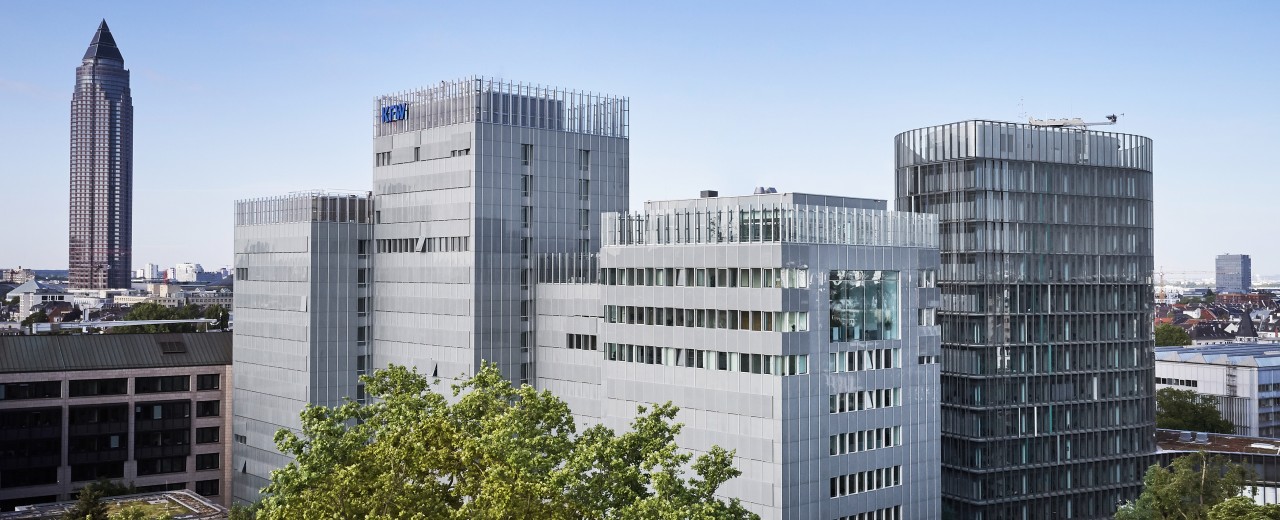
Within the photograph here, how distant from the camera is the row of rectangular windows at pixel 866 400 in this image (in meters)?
91.1

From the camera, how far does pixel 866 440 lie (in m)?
93.7

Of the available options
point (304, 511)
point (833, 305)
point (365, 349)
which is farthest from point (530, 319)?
point (304, 511)

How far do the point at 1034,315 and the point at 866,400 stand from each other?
4552cm

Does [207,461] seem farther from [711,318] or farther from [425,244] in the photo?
[711,318]

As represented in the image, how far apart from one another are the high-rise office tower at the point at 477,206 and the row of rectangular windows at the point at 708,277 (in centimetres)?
1900

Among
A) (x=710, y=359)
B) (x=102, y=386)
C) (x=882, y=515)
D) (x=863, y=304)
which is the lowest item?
(x=882, y=515)

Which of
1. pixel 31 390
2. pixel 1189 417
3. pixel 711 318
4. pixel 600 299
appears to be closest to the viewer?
pixel 711 318

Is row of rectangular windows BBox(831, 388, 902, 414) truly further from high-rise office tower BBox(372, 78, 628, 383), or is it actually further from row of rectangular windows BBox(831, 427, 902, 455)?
high-rise office tower BBox(372, 78, 628, 383)

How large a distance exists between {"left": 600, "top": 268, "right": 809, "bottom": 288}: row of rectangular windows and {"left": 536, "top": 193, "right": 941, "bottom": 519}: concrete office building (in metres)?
0.12

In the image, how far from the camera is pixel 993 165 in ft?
425

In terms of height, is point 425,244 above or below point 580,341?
above

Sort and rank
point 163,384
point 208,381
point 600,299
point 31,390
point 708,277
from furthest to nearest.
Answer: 1. point 208,381
2. point 163,384
3. point 31,390
4. point 600,299
5. point 708,277

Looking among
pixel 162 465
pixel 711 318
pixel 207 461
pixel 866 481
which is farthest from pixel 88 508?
pixel 207 461

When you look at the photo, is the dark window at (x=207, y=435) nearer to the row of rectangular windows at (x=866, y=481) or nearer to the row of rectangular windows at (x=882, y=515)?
the row of rectangular windows at (x=866, y=481)
